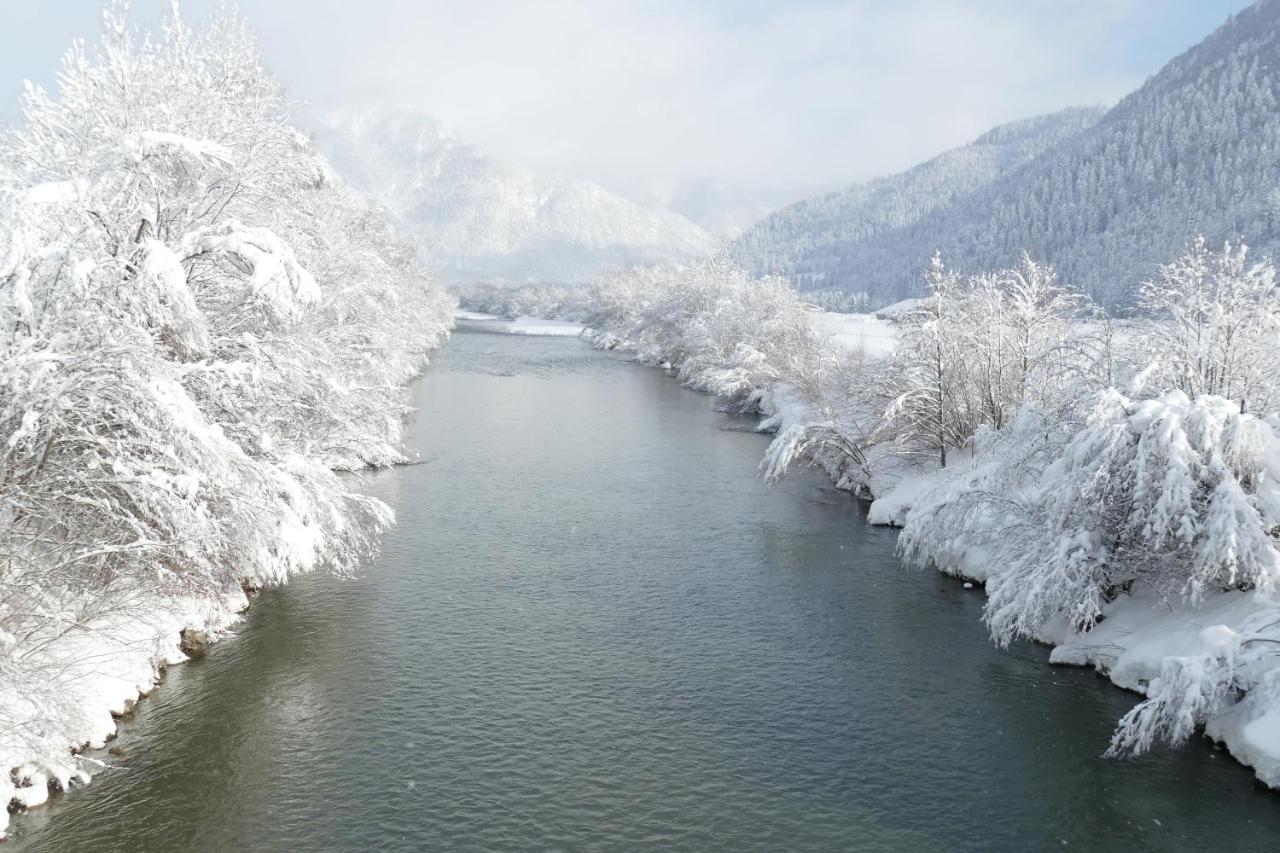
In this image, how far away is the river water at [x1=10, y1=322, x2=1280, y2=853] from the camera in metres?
15.6

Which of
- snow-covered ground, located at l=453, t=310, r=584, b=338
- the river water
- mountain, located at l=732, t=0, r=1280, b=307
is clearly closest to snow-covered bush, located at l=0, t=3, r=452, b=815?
the river water

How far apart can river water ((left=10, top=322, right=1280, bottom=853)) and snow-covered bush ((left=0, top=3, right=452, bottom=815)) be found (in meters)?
2.18

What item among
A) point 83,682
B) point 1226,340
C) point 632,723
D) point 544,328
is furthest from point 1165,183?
point 83,682

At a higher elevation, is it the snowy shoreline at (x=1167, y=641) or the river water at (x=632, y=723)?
the snowy shoreline at (x=1167, y=641)

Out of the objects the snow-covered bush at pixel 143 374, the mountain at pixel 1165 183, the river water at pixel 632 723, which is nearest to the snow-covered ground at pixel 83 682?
the snow-covered bush at pixel 143 374

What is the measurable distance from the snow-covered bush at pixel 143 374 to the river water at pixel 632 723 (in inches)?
85.6

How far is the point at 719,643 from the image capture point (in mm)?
23875

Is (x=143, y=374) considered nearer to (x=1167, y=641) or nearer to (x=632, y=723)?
(x=632, y=723)

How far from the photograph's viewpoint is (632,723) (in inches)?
757

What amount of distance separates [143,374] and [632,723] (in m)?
12.3

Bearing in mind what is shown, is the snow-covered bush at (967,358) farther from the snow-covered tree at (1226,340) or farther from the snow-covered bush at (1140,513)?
the snow-covered bush at (1140,513)

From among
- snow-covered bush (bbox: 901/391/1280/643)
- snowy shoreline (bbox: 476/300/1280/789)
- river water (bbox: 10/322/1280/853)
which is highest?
snow-covered bush (bbox: 901/391/1280/643)

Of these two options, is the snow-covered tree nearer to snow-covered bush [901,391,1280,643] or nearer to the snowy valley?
the snowy valley

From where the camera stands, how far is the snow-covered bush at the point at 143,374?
49.8 feet
